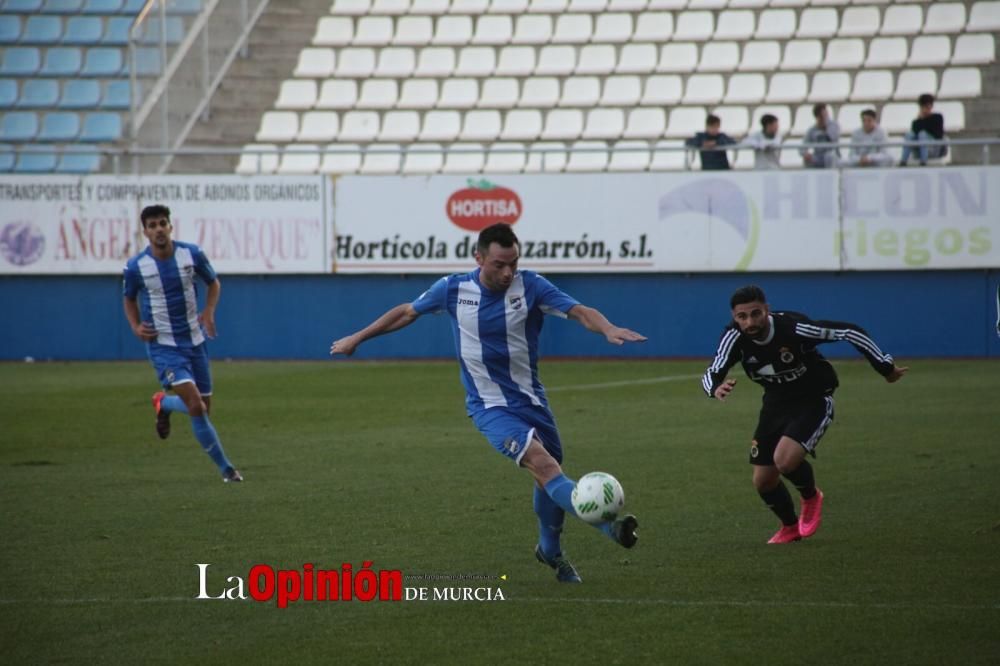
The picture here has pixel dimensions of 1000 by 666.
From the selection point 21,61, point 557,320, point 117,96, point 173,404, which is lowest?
point 173,404

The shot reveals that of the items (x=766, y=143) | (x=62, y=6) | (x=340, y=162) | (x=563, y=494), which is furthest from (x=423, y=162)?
(x=563, y=494)

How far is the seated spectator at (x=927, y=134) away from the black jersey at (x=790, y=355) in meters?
14.8

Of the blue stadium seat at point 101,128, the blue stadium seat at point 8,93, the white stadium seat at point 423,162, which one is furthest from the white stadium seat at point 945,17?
the blue stadium seat at point 8,93

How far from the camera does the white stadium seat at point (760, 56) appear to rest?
27438mm

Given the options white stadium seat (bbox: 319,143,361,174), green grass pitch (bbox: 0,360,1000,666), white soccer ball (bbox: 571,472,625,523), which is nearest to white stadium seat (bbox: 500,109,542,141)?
white stadium seat (bbox: 319,143,361,174)

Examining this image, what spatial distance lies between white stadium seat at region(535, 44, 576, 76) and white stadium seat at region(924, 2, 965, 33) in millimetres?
6522

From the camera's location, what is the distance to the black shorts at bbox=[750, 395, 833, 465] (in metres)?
8.76

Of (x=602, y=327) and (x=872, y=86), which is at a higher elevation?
(x=872, y=86)

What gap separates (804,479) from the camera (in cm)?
888

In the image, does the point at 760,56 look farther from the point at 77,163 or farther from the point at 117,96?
the point at 77,163

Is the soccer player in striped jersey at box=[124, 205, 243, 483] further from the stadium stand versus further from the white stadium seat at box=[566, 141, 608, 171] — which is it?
the white stadium seat at box=[566, 141, 608, 171]

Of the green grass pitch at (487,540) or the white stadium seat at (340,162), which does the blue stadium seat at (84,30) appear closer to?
the white stadium seat at (340,162)

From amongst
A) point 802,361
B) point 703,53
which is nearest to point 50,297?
point 703,53

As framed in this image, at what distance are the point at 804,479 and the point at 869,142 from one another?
1484 centimetres
